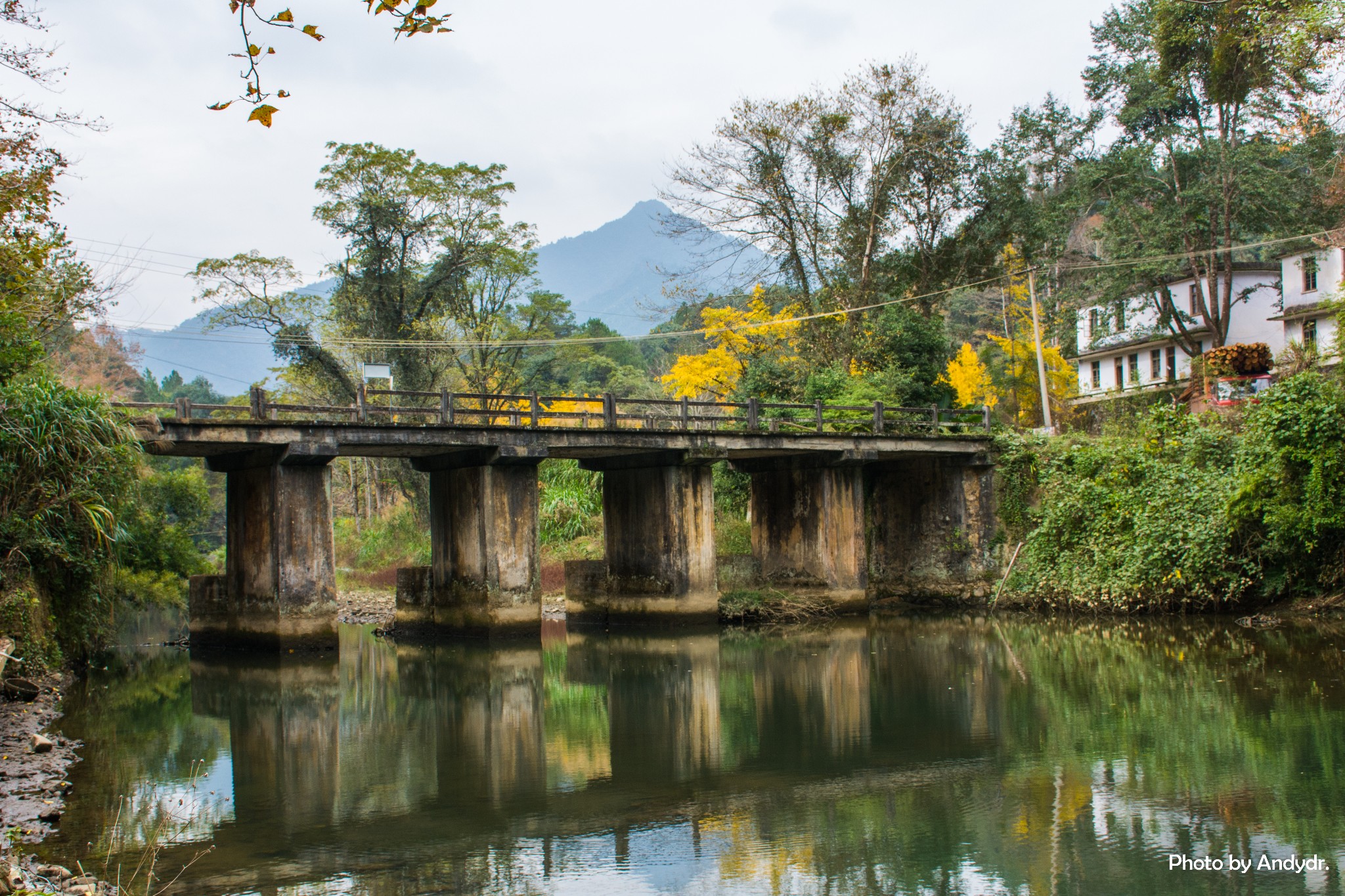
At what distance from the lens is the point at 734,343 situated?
4162 cm

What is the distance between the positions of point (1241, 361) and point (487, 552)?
21373 millimetres

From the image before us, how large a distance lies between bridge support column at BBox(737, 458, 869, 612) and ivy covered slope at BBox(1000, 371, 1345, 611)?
4290 millimetres

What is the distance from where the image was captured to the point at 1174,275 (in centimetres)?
4006

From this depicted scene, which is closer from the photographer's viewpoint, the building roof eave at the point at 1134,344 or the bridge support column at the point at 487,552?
the bridge support column at the point at 487,552

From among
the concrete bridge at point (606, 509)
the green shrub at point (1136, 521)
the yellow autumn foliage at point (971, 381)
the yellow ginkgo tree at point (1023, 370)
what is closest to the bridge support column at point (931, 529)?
the concrete bridge at point (606, 509)

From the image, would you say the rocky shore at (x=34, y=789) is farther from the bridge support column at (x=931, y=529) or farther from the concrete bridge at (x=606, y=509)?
the bridge support column at (x=931, y=529)

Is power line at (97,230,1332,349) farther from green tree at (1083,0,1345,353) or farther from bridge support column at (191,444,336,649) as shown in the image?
bridge support column at (191,444,336,649)

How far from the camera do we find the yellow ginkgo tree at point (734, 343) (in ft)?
135

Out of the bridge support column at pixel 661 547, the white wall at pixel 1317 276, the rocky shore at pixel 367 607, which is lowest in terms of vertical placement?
the rocky shore at pixel 367 607

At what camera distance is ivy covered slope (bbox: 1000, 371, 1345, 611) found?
851 inches

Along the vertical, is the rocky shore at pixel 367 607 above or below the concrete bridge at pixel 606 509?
below

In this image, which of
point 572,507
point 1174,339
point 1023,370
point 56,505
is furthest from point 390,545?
point 1174,339

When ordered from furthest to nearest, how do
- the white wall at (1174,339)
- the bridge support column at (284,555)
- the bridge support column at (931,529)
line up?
the white wall at (1174,339), the bridge support column at (931,529), the bridge support column at (284,555)

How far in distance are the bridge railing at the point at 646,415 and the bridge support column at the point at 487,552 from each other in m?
1.27
